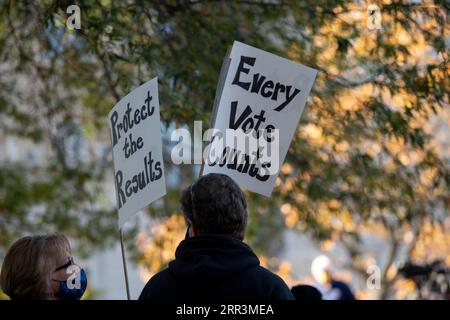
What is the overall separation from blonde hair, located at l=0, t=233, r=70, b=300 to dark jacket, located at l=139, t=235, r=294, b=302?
0.39 meters

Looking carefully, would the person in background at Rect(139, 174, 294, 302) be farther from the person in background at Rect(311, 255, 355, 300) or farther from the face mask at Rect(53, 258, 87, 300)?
the person in background at Rect(311, 255, 355, 300)

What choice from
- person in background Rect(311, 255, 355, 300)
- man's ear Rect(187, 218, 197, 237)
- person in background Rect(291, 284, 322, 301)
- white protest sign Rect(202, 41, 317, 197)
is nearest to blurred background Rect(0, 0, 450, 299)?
person in background Rect(311, 255, 355, 300)

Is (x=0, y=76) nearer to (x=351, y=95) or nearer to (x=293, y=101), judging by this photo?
(x=351, y=95)

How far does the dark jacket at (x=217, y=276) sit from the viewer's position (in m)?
3.39

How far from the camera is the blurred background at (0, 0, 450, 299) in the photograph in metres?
6.95

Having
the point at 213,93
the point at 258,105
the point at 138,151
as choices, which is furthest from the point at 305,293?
the point at 213,93

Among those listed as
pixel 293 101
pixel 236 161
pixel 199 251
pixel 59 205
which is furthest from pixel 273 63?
pixel 59 205

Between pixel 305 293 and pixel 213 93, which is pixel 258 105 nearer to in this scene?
pixel 305 293

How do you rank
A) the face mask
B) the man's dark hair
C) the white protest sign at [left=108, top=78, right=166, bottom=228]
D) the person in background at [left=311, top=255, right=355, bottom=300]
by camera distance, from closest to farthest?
the man's dark hair
the face mask
the white protest sign at [left=108, top=78, right=166, bottom=228]
the person in background at [left=311, top=255, right=355, bottom=300]

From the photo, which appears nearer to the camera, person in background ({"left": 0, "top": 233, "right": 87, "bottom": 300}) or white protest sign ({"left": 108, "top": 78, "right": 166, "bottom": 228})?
person in background ({"left": 0, "top": 233, "right": 87, "bottom": 300})

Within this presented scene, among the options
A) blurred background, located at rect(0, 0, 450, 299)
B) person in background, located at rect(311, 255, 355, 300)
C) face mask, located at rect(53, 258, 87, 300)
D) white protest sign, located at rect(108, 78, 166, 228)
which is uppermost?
blurred background, located at rect(0, 0, 450, 299)

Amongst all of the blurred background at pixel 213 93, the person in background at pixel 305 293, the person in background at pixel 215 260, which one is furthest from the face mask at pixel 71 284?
the blurred background at pixel 213 93

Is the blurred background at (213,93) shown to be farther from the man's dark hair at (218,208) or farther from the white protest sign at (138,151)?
the man's dark hair at (218,208)

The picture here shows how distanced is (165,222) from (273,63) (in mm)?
7345
